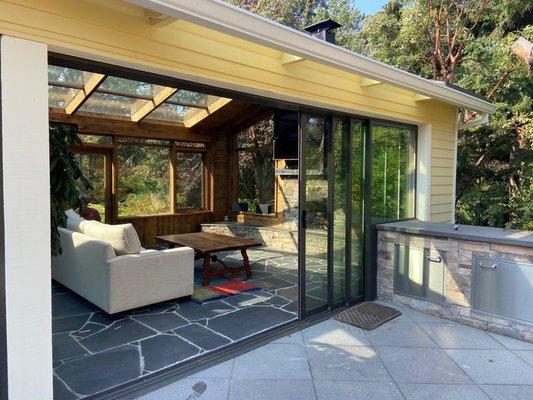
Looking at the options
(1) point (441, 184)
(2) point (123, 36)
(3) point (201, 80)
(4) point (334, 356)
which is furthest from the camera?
(1) point (441, 184)

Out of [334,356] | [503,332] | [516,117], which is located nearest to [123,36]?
[334,356]

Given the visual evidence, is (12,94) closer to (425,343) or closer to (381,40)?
(425,343)

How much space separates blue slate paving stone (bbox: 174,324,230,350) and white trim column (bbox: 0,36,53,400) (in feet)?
4.61

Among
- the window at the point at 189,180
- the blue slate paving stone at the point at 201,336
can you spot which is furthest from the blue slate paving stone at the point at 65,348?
the window at the point at 189,180

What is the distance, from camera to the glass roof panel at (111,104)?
246 inches

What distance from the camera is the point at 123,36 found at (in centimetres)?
243

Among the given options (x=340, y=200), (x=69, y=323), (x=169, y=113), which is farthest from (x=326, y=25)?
(x=169, y=113)

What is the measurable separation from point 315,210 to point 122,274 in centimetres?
206

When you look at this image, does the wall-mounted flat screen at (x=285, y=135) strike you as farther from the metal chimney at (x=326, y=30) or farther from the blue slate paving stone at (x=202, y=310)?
the blue slate paving stone at (x=202, y=310)

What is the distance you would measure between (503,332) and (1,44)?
4482 millimetres

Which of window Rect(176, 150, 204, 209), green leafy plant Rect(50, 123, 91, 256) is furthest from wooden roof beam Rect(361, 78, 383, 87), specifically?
window Rect(176, 150, 204, 209)

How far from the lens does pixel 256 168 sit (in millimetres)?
8922

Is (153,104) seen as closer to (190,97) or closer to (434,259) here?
(190,97)

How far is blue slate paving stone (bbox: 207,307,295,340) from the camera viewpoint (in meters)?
3.69
